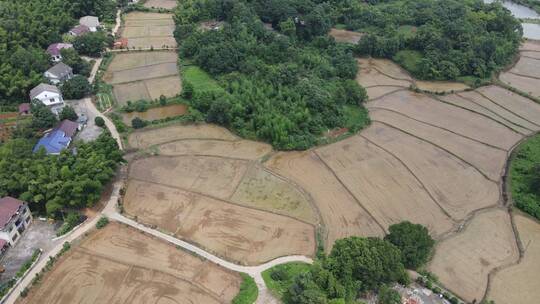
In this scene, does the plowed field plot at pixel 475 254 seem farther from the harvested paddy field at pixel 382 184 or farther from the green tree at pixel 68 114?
the green tree at pixel 68 114

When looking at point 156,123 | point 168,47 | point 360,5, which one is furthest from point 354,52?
point 156,123

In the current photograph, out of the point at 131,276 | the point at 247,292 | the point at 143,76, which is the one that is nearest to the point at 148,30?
the point at 143,76

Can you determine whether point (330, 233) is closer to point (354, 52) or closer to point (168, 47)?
point (354, 52)

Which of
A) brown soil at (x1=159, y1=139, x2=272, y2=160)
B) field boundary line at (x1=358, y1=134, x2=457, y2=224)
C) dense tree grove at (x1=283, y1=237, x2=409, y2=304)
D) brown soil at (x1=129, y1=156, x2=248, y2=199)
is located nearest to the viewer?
dense tree grove at (x1=283, y1=237, x2=409, y2=304)

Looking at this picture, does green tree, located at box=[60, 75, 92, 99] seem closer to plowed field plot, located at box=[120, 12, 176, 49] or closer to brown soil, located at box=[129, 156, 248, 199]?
brown soil, located at box=[129, 156, 248, 199]

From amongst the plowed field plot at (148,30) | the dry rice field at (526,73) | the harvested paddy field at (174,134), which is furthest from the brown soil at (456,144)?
the plowed field plot at (148,30)

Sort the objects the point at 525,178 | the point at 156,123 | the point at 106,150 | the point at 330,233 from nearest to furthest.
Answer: the point at 330,233 → the point at 106,150 → the point at 525,178 → the point at 156,123

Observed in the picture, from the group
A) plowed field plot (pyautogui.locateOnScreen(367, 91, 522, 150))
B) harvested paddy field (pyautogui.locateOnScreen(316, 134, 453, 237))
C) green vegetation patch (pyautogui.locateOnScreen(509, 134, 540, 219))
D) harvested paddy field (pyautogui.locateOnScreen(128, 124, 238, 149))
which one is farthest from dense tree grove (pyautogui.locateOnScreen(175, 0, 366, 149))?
green vegetation patch (pyautogui.locateOnScreen(509, 134, 540, 219))
